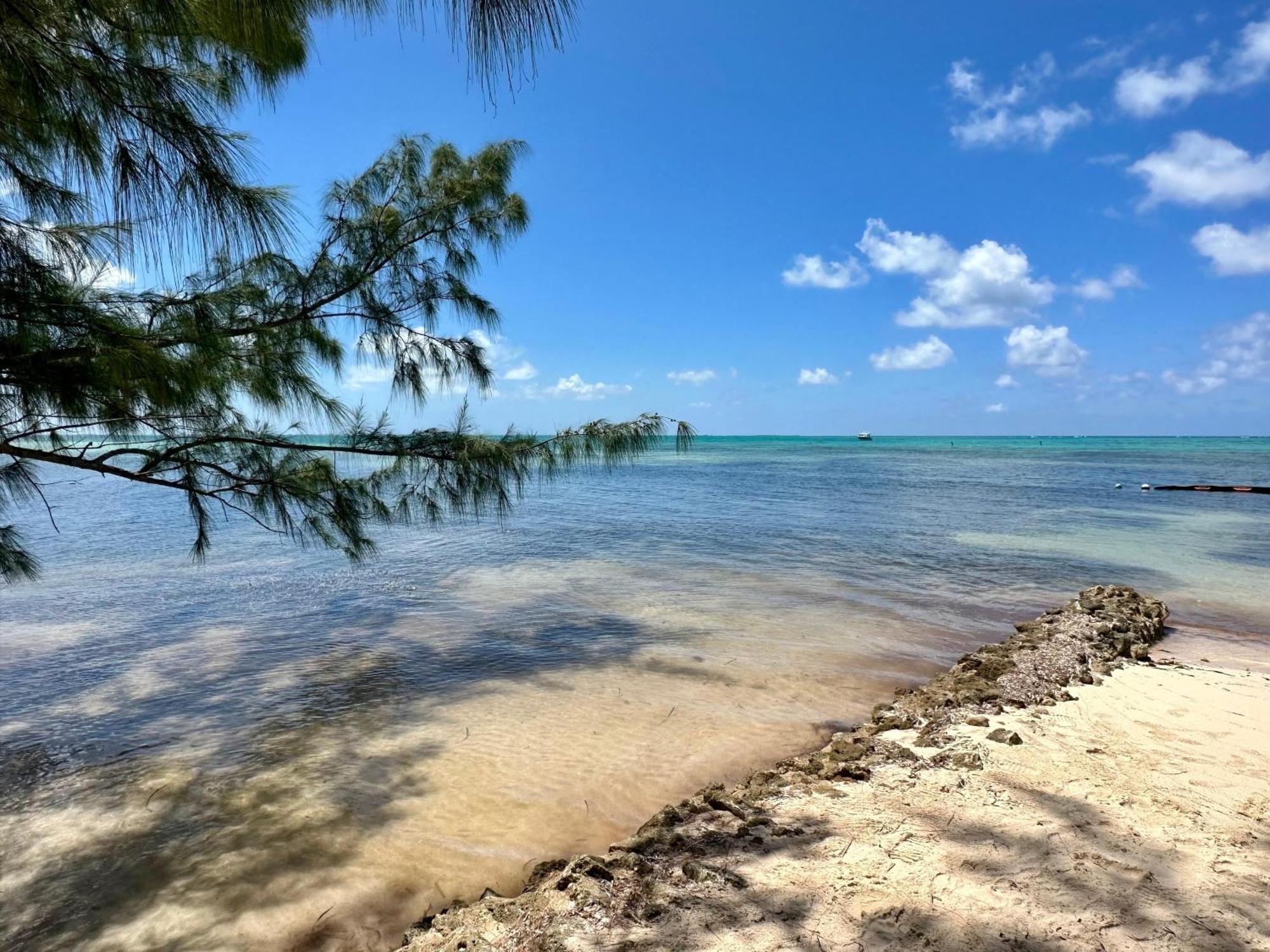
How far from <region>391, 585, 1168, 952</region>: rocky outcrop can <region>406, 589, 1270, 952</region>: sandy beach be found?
1 centimetres

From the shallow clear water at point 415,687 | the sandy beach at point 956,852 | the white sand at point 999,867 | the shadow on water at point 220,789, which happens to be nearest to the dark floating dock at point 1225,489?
the shallow clear water at point 415,687

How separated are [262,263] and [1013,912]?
182 inches

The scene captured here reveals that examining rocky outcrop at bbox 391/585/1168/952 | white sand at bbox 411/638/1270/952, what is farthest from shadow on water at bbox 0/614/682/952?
white sand at bbox 411/638/1270/952

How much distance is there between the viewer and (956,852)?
2.48 m

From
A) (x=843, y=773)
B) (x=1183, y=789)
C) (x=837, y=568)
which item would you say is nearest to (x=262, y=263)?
(x=843, y=773)

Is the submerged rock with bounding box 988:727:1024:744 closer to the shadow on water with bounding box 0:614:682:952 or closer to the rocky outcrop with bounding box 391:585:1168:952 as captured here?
the rocky outcrop with bounding box 391:585:1168:952

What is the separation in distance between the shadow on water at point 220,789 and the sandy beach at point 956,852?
3.48 feet

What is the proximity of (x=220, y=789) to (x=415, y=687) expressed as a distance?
1764 mm

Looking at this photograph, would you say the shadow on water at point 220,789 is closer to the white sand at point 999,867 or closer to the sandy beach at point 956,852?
the sandy beach at point 956,852

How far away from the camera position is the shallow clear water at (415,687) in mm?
2902

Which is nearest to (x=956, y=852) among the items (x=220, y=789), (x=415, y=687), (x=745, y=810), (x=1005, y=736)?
(x=745, y=810)

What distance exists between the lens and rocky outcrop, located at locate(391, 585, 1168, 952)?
2.24m

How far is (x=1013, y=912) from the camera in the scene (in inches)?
81.7

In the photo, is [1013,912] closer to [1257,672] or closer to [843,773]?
[843,773]
